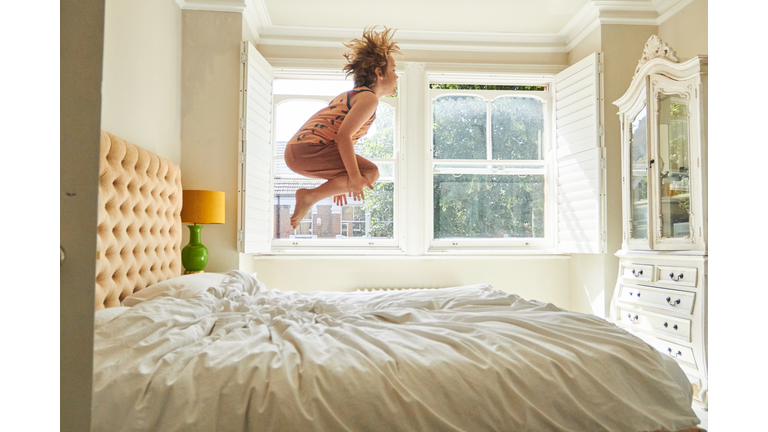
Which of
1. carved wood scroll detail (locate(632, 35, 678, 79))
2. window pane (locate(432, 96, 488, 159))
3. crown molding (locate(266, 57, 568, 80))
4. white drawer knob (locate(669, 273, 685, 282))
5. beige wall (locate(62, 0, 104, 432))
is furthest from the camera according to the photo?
window pane (locate(432, 96, 488, 159))

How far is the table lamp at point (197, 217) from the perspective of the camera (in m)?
3.02

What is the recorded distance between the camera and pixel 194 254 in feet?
10.3

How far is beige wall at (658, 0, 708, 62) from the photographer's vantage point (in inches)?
127

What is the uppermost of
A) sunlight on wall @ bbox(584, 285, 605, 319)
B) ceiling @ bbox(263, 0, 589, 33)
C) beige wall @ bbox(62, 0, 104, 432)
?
ceiling @ bbox(263, 0, 589, 33)

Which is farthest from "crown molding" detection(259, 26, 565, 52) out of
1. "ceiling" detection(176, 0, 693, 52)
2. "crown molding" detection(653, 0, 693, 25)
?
"crown molding" detection(653, 0, 693, 25)

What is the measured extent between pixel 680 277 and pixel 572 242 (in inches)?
50.4

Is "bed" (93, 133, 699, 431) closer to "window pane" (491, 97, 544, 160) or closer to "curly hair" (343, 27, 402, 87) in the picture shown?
"curly hair" (343, 27, 402, 87)

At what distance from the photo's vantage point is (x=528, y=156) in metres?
4.39

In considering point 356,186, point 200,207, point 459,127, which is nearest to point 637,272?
point 459,127

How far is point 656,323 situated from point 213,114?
3473 millimetres

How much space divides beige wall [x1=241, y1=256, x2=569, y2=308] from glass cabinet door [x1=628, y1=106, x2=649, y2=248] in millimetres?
1068

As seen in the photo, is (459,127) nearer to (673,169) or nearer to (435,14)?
(435,14)

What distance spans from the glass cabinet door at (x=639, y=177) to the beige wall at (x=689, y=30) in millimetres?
556
